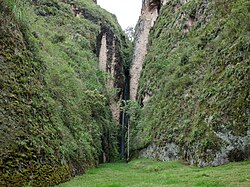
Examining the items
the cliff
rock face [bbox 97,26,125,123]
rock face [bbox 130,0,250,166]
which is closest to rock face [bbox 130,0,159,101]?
rock face [bbox 97,26,125,123]

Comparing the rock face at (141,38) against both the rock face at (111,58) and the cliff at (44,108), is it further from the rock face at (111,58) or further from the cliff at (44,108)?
the cliff at (44,108)

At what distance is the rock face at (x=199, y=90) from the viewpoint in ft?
64.3

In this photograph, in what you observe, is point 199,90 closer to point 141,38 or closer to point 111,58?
point 111,58

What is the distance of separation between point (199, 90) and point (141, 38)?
113ft

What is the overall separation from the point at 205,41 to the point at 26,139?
63.1 feet

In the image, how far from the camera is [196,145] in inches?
861

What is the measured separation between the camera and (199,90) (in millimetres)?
25312

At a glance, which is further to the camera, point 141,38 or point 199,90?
point 141,38

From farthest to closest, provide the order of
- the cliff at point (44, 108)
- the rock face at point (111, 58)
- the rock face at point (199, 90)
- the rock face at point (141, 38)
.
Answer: the rock face at point (141, 38), the rock face at point (111, 58), the rock face at point (199, 90), the cliff at point (44, 108)

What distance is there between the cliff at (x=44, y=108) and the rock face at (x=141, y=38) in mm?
11410

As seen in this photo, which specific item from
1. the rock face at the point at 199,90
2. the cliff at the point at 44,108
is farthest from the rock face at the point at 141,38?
the cliff at the point at 44,108

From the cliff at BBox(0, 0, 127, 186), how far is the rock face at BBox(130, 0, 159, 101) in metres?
11.4

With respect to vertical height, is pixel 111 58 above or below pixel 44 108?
above

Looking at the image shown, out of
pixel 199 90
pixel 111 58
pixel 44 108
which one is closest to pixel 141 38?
pixel 111 58
